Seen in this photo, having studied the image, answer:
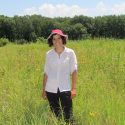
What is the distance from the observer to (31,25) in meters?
59.7

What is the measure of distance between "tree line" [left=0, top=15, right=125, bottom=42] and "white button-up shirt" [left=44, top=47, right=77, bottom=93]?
45.8 m

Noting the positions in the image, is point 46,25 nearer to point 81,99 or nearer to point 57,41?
point 81,99

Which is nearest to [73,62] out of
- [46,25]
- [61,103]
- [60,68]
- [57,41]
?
[60,68]

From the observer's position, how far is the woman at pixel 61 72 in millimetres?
4930

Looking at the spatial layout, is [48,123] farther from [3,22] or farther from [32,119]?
[3,22]

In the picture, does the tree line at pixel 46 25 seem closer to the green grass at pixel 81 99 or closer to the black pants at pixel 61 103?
the green grass at pixel 81 99

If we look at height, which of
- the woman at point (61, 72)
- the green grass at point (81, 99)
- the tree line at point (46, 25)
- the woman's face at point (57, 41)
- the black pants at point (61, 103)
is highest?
the woman's face at point (57, 41)

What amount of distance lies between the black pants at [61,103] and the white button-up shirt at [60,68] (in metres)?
0.06

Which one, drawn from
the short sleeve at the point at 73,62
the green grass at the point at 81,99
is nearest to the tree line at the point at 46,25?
the green grass at the point at 81,99

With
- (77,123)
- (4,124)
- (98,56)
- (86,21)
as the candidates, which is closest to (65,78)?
(77,123)

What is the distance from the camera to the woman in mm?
4930

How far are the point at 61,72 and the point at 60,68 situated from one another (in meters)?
0.05

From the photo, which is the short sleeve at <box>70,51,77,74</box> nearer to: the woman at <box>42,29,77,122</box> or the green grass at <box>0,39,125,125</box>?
the woman at <box>42,29,77,122</box>

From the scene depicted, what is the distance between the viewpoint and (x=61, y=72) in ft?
16.2
